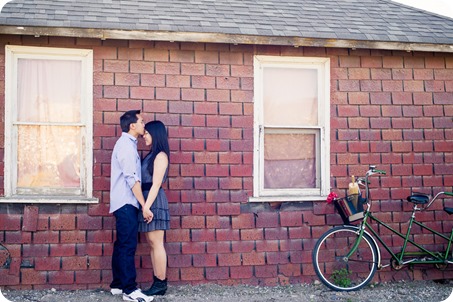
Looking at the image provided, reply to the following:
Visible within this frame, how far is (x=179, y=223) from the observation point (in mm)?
6445

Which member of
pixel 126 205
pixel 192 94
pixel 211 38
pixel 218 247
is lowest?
pixel 218 247

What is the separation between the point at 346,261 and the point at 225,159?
6.39 ft

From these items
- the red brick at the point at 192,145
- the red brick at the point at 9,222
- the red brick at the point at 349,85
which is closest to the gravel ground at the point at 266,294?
the red brick at the point at 9,222

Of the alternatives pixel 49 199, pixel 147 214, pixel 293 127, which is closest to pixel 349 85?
pixel 293 127

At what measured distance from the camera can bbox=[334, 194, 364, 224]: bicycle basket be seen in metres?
6.37

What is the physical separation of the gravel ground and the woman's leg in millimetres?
327

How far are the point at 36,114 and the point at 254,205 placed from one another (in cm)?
290

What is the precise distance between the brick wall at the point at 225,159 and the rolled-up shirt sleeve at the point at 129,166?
599 mm

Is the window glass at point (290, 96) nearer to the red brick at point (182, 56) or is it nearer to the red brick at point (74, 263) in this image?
the red brick at point (182, 56)

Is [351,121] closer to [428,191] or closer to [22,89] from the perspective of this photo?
[428,191]

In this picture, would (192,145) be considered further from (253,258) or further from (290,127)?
(253,258)

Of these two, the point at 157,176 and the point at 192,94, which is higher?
the point at 192,94

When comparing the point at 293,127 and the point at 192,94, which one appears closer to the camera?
the point at 192,94

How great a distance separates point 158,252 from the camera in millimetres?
5930
